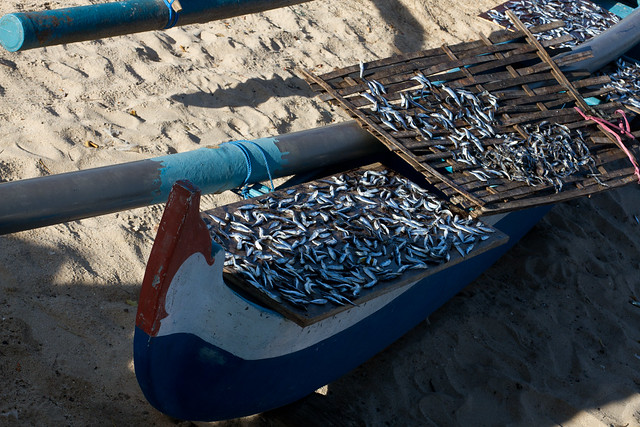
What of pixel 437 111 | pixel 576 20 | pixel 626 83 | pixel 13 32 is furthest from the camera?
pixel 576 20

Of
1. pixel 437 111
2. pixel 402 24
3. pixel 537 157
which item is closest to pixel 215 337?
pixel 437 111

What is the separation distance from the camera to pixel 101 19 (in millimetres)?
5539

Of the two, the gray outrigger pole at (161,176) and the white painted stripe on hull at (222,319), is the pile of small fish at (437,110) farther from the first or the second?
the white painted stripe on hull at (222,319)

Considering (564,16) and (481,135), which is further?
(564,16)

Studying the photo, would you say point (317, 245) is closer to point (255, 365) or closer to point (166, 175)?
point (255, 365)

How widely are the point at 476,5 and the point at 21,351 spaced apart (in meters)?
8.48

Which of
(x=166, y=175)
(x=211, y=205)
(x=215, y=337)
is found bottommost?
(x=211, y=205)

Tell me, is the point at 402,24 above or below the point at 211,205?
above

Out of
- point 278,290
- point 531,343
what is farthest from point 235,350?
point 531,343

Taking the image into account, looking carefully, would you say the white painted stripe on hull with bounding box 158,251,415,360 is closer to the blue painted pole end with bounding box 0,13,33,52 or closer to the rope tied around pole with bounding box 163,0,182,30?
the blue painted pole end with bounding box 0,13,33,52

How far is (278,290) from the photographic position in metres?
3.34

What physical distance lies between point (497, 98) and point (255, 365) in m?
3.06

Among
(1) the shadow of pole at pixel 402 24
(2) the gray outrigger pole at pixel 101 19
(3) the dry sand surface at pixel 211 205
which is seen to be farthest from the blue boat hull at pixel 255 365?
(1) the shadow of pole at pixel 402 24

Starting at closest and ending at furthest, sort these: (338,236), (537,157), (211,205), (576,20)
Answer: (338,236) → (537,157) → (211,205) → (576,20)
